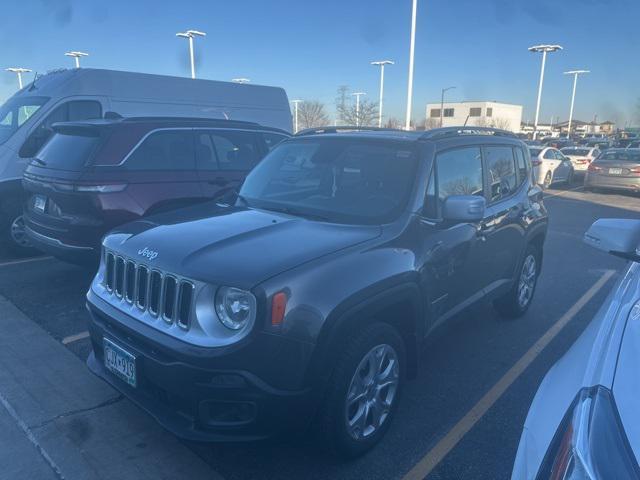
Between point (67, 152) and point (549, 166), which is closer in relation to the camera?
point (67, 152)

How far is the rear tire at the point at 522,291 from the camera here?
517 centimetres

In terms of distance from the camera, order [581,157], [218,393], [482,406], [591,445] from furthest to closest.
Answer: [581,157], [482,406], [218,393], [591,445]

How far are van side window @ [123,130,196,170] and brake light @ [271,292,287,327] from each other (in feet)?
11.8

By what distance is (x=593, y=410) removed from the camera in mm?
1398

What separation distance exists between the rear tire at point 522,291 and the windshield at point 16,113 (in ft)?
23.0

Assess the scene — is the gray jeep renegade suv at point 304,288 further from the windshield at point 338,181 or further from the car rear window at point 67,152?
the car rear window at point 67,152

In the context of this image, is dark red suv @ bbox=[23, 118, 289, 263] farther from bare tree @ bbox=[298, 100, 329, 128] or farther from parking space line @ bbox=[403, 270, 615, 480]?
bare tree @ bbox=[298, 100, 329, 128]

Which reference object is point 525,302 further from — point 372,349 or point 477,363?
point 372,349

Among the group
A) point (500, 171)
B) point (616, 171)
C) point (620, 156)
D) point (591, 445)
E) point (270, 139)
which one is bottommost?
point (616, 171)

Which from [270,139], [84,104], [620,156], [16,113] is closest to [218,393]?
[270,139]

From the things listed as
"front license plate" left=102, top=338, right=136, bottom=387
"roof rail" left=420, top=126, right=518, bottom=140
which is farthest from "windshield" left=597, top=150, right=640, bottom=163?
"front license plate" left=102, top=338, right=136, bottom=387

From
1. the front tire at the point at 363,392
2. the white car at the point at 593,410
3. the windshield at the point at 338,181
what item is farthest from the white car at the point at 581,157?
the white car at the point at 593,410

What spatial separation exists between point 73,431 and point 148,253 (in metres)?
1.34

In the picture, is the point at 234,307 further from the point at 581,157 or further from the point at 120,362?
the point at 581,157
